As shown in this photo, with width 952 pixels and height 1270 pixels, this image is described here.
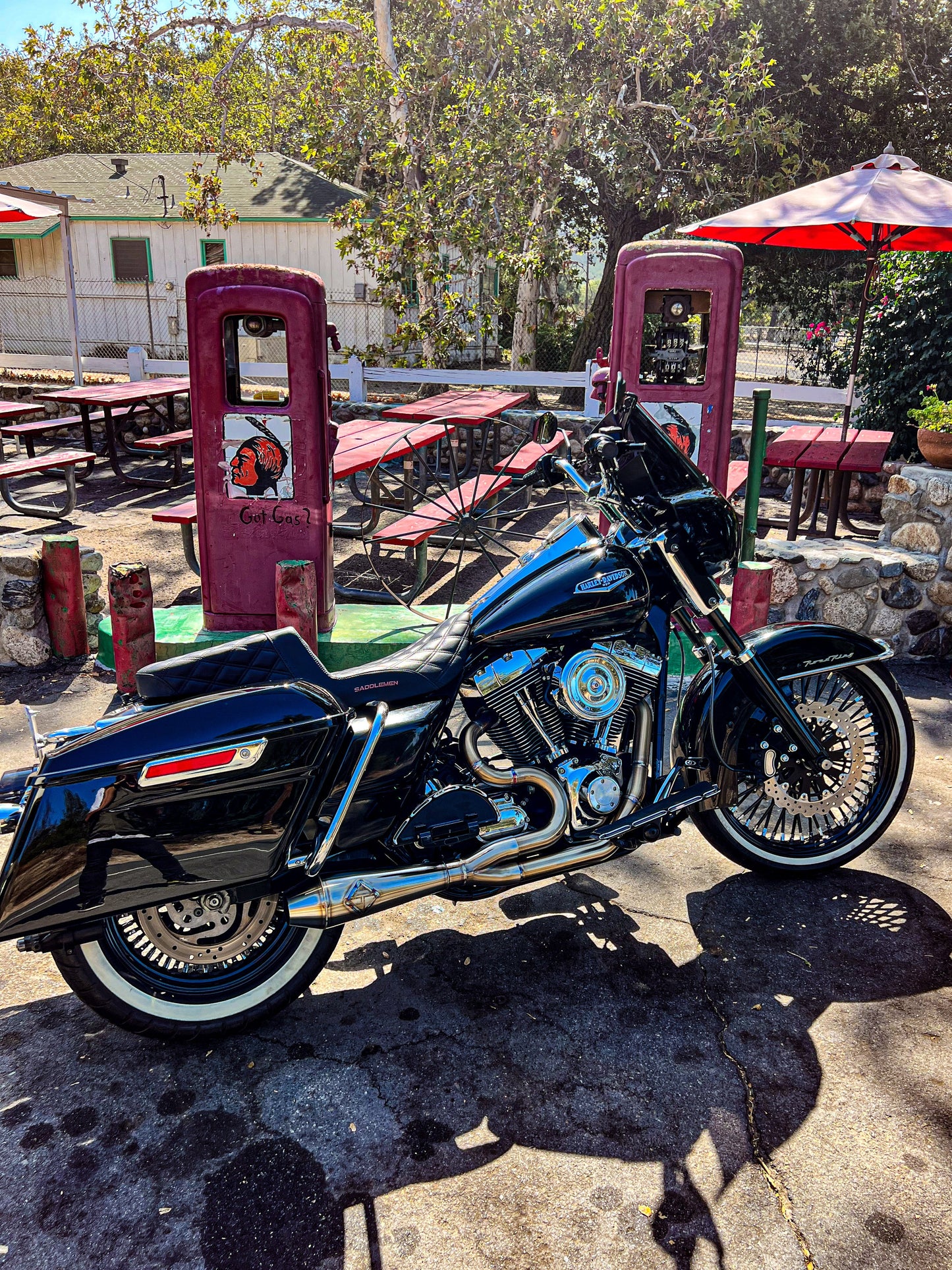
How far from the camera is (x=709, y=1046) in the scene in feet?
8.83

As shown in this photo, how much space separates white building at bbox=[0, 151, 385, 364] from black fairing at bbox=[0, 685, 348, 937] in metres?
18.0

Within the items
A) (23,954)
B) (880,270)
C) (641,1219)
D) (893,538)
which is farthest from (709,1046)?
(880,270)

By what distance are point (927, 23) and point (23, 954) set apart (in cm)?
1935

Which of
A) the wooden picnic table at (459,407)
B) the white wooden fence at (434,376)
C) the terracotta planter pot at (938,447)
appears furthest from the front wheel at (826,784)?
the white wooden fence at (434,376)

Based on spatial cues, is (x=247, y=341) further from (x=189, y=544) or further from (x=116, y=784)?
(x=116, y=784)

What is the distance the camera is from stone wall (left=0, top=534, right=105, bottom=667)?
523 cm

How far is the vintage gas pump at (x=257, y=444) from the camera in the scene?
467 centimetres

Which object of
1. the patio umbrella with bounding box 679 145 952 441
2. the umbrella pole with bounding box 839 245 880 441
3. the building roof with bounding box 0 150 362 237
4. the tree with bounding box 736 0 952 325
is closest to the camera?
the patio umbrella with bounding box 679 145 952 441

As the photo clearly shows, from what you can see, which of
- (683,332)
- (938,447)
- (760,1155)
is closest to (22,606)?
(683,332)

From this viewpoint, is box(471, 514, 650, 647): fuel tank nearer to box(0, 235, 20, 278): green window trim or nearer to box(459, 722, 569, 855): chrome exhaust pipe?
box(459, 722, 569, 855): chrome exhaust pipe

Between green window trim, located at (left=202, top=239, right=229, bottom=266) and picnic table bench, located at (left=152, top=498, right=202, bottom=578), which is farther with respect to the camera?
green window trim, located at (left=202, top=239, right=229, bottom=266)

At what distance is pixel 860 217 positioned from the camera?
263 inches

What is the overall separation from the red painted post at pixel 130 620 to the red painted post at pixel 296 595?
0.61 metres

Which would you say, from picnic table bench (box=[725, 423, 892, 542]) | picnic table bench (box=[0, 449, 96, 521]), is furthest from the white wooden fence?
picnic table bench (box=[0, 449, 96, 521])
